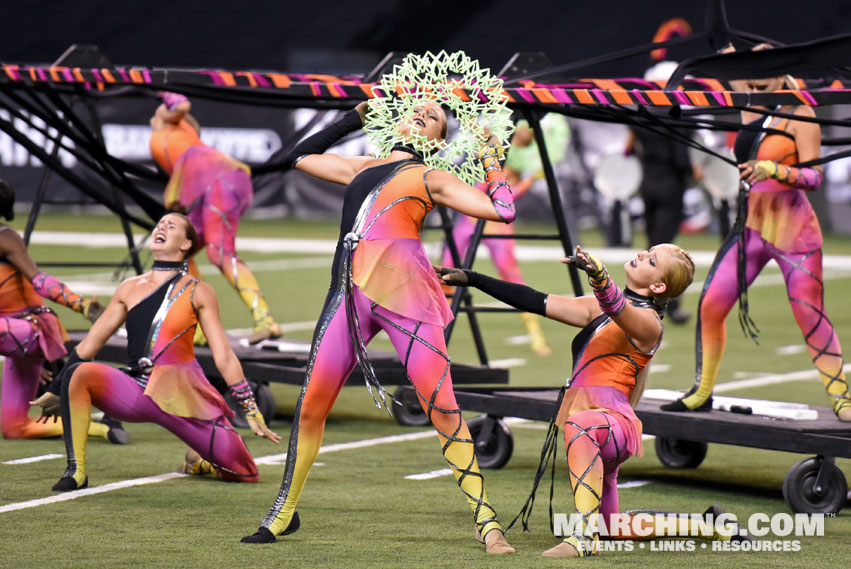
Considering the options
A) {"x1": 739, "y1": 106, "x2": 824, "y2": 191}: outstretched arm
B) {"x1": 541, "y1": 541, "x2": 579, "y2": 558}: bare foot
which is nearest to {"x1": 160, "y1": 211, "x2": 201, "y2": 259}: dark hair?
{"x1": 541, "y1": 541, "x2": 579, "y2": 558}: bare foot

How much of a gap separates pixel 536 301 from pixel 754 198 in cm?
238

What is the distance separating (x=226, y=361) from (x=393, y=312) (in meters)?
1.17

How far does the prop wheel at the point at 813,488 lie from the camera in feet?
20.6

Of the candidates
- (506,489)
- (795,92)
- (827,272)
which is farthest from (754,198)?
(827,272)

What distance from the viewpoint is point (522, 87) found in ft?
22.8

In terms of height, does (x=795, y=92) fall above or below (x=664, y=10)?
below

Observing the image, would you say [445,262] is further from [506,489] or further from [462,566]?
[462,566]

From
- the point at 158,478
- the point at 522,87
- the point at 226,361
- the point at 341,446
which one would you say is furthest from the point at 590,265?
the point at 341,446

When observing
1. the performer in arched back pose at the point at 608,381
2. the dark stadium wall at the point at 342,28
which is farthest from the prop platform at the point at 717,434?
the dark stadium wall at the point at 342,28

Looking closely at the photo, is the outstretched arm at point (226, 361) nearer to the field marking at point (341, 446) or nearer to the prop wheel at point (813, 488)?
the field marking at point (341, 446)

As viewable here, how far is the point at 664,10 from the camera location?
29359mm

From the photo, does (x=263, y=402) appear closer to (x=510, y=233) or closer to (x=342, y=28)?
(x=510, y=233)

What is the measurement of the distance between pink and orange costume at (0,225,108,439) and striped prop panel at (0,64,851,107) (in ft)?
2.94

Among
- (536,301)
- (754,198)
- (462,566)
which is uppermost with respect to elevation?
(754,198)
